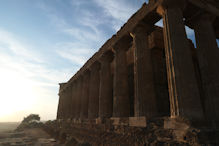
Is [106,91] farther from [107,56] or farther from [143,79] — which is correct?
Answer: [143,79]

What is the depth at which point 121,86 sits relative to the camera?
1138 cm

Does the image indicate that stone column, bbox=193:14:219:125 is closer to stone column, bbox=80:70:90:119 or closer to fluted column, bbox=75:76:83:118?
stone column, bbox=80:70:90:119

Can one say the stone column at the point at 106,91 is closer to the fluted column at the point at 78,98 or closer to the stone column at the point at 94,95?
the stone column at the point at 94,95

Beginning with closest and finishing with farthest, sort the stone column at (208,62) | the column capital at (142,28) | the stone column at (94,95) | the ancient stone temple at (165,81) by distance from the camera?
1. the ancient stone temple at (165,81)
2. the stone column at (208,62)
3. the column capital at (142,28)
4. the stone column at (94,95)

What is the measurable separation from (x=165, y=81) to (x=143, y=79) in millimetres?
4754

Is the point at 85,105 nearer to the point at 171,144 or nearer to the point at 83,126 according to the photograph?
the point at 83,126

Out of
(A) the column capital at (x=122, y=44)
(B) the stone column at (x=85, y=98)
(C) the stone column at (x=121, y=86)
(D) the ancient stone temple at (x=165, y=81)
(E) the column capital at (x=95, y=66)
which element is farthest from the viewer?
(B) the stone column at (x=85, y=98)

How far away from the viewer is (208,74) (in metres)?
8.38

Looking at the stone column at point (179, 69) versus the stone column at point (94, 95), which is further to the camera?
the stone column at point (94, 95)

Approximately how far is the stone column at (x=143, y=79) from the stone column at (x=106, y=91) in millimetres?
4658

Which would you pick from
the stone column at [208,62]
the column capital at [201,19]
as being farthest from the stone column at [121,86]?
the stone column at [208,62]

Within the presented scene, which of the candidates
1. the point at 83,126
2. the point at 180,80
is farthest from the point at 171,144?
the point at 83,126

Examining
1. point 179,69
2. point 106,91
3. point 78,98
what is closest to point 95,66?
point 106,91

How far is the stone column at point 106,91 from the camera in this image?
13008 millimetres
